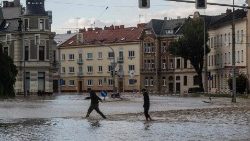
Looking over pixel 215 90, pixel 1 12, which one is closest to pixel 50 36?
pixel 1 12

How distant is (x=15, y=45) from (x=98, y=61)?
142 ft

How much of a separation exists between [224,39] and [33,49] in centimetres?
3048

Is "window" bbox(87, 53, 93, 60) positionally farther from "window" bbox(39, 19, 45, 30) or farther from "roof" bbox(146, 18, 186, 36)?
"window" bbox(39, 19, 45, 30)

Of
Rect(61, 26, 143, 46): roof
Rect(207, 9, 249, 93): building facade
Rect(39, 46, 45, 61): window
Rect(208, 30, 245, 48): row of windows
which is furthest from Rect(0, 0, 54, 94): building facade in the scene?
Rect(61, 26, 143, 46): roof

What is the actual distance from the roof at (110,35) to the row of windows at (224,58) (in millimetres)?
22845

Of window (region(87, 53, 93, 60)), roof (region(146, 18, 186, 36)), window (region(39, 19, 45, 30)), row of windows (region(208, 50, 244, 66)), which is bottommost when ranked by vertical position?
row of windows (region(208, 50, 244, 66))

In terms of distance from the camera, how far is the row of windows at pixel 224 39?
315 ft

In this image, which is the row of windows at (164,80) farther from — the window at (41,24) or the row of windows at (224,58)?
the window at (41,24)

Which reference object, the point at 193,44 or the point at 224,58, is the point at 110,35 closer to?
the point at 193,44

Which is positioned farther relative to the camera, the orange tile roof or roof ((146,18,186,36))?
the orange tile roof

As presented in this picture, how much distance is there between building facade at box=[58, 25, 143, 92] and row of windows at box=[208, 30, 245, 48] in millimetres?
21609

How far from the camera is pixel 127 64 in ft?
447

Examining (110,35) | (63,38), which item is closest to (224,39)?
(110,35)

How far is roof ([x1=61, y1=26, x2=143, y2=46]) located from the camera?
135625 millimetres
